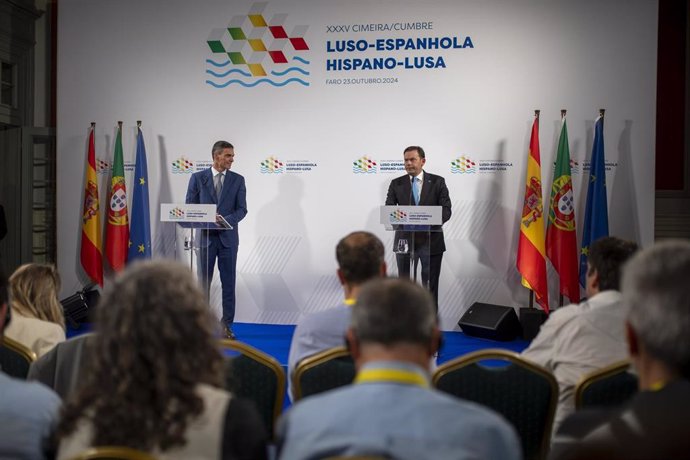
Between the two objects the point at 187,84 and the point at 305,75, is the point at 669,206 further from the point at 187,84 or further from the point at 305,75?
the point at 187,84

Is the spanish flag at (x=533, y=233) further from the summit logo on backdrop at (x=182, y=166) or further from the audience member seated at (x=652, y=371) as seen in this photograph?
the audience member seated at (x=652, y=371)

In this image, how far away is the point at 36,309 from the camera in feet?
9.92

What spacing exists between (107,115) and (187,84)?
95 cm

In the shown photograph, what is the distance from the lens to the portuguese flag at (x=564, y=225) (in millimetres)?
6684

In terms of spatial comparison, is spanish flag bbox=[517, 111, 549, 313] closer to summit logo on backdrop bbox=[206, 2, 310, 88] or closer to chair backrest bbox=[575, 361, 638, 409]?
summit logo on backdrop bbox=[206, 2, 310, 88]

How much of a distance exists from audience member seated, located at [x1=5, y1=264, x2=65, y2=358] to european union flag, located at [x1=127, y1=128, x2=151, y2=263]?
4516mm

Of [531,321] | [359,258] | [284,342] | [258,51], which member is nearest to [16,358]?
[359,258]

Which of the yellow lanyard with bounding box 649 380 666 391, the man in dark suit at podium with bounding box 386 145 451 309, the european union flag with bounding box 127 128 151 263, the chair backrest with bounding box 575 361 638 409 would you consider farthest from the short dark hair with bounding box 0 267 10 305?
the european union flag with bounding box 127 128 151 263

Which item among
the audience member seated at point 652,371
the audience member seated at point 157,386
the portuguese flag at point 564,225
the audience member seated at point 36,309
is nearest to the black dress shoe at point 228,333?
the portuguese flag at point 564,225

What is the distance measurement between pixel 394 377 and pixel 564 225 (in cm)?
568

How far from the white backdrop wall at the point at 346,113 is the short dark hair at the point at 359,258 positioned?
4.40 meters

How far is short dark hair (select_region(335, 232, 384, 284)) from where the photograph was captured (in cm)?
282

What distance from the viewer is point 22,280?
9.84 feet

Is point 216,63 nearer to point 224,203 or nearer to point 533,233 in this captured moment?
point 224,203
